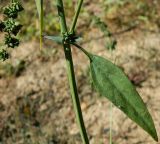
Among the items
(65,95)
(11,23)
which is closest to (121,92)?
(11,23)

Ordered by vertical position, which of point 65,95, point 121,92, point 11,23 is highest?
point 11,23

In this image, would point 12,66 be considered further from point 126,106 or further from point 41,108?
point 126,106

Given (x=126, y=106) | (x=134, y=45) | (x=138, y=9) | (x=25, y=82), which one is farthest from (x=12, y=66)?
(x=126, y=106)

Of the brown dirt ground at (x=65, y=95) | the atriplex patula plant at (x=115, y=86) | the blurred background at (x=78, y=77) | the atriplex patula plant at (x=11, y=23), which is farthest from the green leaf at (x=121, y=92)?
the brown dirt ground at (x=65, y=95)

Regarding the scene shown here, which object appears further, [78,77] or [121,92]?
[78,77]

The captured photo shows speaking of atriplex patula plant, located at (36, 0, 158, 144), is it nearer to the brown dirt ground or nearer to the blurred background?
the blurred background

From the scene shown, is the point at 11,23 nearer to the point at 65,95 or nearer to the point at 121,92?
the point at 121,92

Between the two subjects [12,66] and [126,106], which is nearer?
[126,106]
